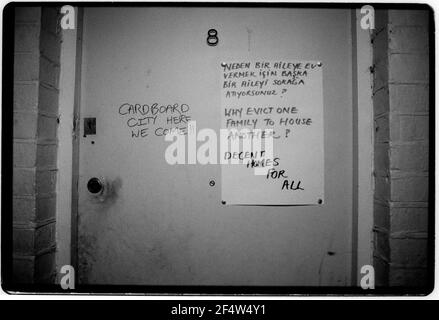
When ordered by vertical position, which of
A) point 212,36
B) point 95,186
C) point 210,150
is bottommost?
point 95,186

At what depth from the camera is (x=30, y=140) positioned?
817mm

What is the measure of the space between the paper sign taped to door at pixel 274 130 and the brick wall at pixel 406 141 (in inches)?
9.0

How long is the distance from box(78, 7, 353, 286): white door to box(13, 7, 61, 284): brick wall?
13 cm

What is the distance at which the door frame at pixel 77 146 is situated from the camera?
35.1 inches

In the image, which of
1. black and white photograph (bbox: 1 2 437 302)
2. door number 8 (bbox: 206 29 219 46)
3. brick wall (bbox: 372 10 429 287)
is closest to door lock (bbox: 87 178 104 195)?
black and white photograph (bbox: 1 2 437 302)

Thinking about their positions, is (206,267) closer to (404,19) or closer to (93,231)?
(93,231)

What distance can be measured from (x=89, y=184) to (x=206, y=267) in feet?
1.92

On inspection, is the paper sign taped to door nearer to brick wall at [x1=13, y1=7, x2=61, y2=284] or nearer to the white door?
the white door

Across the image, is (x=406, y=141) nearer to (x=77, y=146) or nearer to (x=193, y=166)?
(x=193, y=166)

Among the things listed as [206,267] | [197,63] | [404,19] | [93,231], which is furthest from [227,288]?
[404,19]

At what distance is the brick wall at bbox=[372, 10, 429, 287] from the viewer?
781 mm

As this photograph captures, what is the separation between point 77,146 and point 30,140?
0.48 feet

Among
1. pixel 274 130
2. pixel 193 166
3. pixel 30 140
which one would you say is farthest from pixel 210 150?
pixel 30 140
